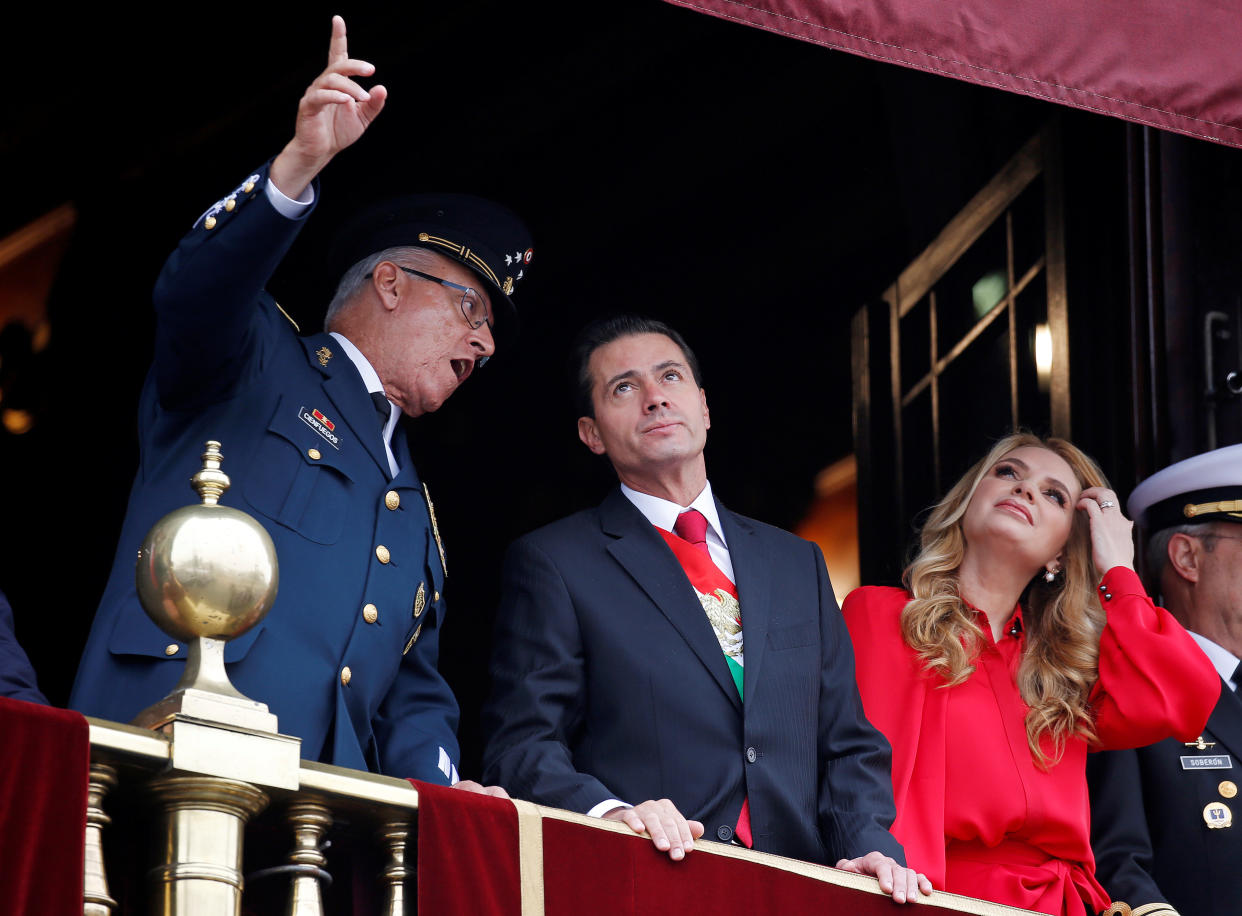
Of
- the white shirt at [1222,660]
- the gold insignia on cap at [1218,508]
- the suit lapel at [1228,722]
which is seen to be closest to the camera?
the suit lapel at [1228,722]

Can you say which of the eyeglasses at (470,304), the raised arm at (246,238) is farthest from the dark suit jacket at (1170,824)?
the raised arm at (246,238)

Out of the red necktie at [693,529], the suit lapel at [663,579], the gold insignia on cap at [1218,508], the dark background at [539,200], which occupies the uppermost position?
the dark background at [539,200]

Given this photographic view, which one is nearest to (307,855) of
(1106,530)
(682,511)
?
(682,511)

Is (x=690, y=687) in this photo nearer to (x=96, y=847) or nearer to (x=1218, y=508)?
(x=96, y=847)

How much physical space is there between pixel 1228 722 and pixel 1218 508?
1.61ft

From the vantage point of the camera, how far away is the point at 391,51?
5.62 metres

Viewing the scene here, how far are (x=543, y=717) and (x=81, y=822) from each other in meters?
1.04

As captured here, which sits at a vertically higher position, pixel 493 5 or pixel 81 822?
pixel 493 5

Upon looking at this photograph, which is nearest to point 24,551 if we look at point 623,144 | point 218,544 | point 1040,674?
point 623,144

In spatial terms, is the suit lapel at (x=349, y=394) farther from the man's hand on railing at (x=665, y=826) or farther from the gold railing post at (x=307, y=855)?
the gold railing post at (x=307, y=855)

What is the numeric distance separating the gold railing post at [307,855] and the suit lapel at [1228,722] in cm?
213

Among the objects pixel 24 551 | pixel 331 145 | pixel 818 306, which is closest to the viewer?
pixel 331 145

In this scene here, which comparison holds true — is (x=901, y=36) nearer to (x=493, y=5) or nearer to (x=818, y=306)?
(x=493, y=5)

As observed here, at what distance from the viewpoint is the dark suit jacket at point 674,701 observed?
2836 mm
